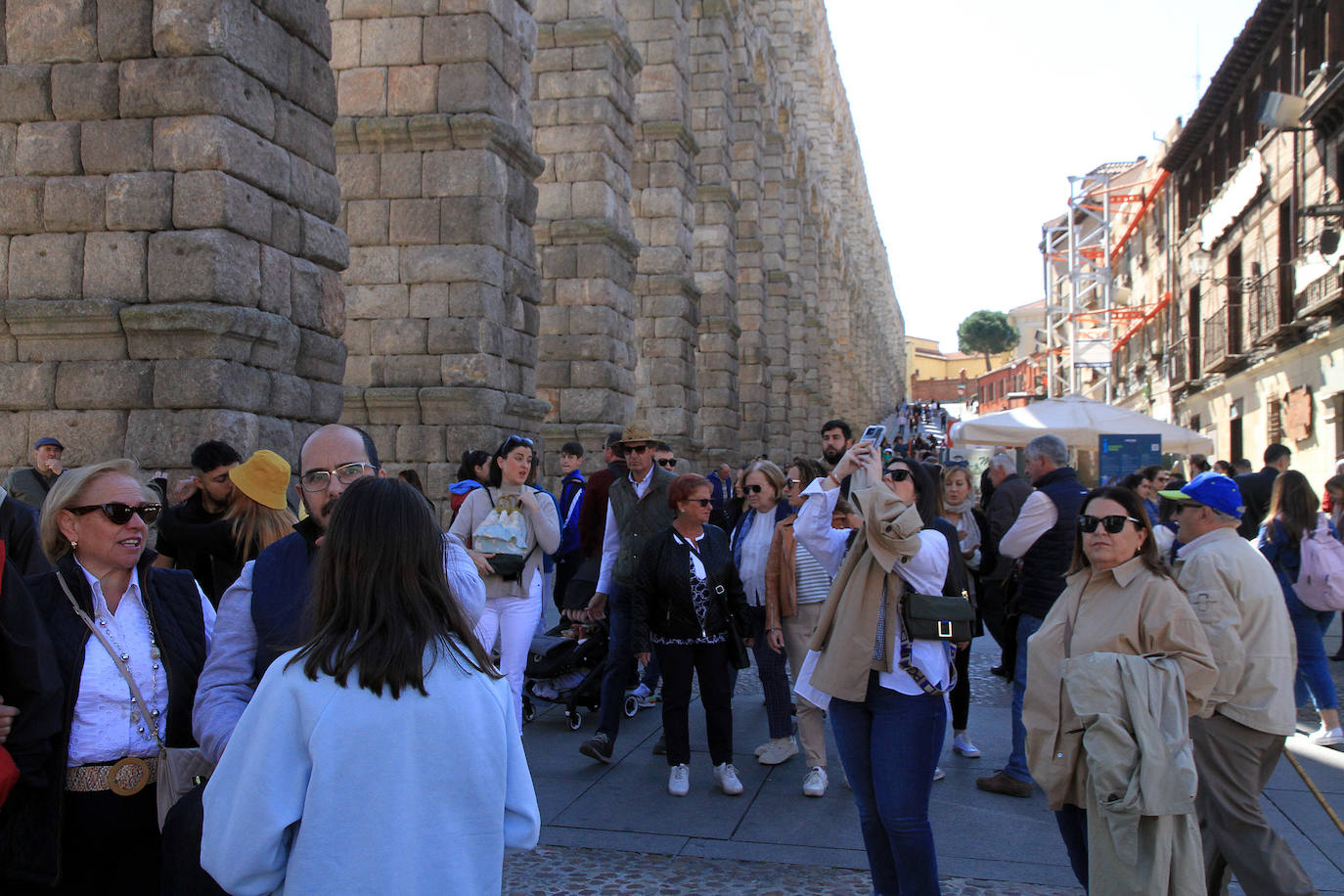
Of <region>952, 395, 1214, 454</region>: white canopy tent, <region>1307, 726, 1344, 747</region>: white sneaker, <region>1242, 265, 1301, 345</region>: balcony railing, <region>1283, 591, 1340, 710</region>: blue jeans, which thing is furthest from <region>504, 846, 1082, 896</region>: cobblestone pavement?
<region>1242, 265, 1301, 345</region>: balcony railing

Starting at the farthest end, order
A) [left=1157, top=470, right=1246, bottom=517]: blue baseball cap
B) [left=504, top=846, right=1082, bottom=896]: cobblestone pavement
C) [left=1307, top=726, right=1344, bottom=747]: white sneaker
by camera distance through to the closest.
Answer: [left=1307, top=726, right=1344, bottom=747]: white sneaker, [left=504, top=846, right=1082, bottom=896]: cobblestone pavement, [left=1157, top=470, right=1246, bottom=517]: blue baseball cap

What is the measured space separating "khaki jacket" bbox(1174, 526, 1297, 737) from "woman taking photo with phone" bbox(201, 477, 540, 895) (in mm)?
2546

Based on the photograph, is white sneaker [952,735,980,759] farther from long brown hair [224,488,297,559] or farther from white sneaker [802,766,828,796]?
long brown hair [224,488,297,559]

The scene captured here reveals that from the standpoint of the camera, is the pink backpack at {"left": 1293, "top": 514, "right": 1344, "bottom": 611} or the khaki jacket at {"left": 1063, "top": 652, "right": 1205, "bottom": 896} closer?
the khaki jacket at {"left": 1063, "top": 652, "right": 1205, "bottom": 896}

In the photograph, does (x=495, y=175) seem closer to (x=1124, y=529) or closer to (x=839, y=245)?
(x=1124, y=529)

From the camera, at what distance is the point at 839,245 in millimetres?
46562

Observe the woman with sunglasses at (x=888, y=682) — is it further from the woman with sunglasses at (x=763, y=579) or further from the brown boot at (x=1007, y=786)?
the woman with sunglasses at (x=763, y=579)

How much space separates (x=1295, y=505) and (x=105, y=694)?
644cm

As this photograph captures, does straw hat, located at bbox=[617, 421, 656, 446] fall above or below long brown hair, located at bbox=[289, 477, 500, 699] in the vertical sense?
above

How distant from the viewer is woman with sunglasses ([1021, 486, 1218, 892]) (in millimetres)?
2955

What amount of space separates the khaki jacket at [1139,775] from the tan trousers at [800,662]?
2.33m

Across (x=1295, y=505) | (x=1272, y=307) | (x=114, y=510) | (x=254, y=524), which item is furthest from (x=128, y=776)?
(x=1272, y=307)

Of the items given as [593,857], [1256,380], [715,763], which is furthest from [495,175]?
[1256,380]

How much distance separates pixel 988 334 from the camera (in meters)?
111
